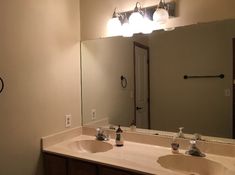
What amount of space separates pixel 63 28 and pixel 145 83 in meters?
0.92

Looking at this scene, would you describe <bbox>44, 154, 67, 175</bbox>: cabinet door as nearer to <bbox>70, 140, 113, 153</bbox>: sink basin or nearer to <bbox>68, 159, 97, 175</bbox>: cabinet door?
<bbox>68, 159, 97, 175</bbox>: cabinet door

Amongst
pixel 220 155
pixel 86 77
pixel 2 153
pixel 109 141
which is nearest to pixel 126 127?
pixel 109 141

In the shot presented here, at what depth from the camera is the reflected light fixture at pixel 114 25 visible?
7.02ft

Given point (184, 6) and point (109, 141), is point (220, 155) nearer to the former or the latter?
point (109, 141)

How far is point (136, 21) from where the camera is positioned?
2.03m

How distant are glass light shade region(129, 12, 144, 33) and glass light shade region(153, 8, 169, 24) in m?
0.14

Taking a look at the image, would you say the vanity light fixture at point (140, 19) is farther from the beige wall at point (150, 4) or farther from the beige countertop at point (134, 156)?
the beige countertop at point (134, 156)

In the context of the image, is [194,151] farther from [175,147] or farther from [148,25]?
[148,25]

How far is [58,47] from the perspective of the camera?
214cm

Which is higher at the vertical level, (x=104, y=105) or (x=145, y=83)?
(x=145, y=83)

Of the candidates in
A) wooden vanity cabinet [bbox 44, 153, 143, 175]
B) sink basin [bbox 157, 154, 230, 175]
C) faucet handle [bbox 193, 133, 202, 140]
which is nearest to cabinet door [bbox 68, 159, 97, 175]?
wooden vanity cabinet [bbox 44, 153, 143, 175]

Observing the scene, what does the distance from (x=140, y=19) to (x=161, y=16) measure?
0.20 metres

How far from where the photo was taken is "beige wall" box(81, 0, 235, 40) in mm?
1726

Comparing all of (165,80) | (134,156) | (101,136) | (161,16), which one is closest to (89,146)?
(101,136)
